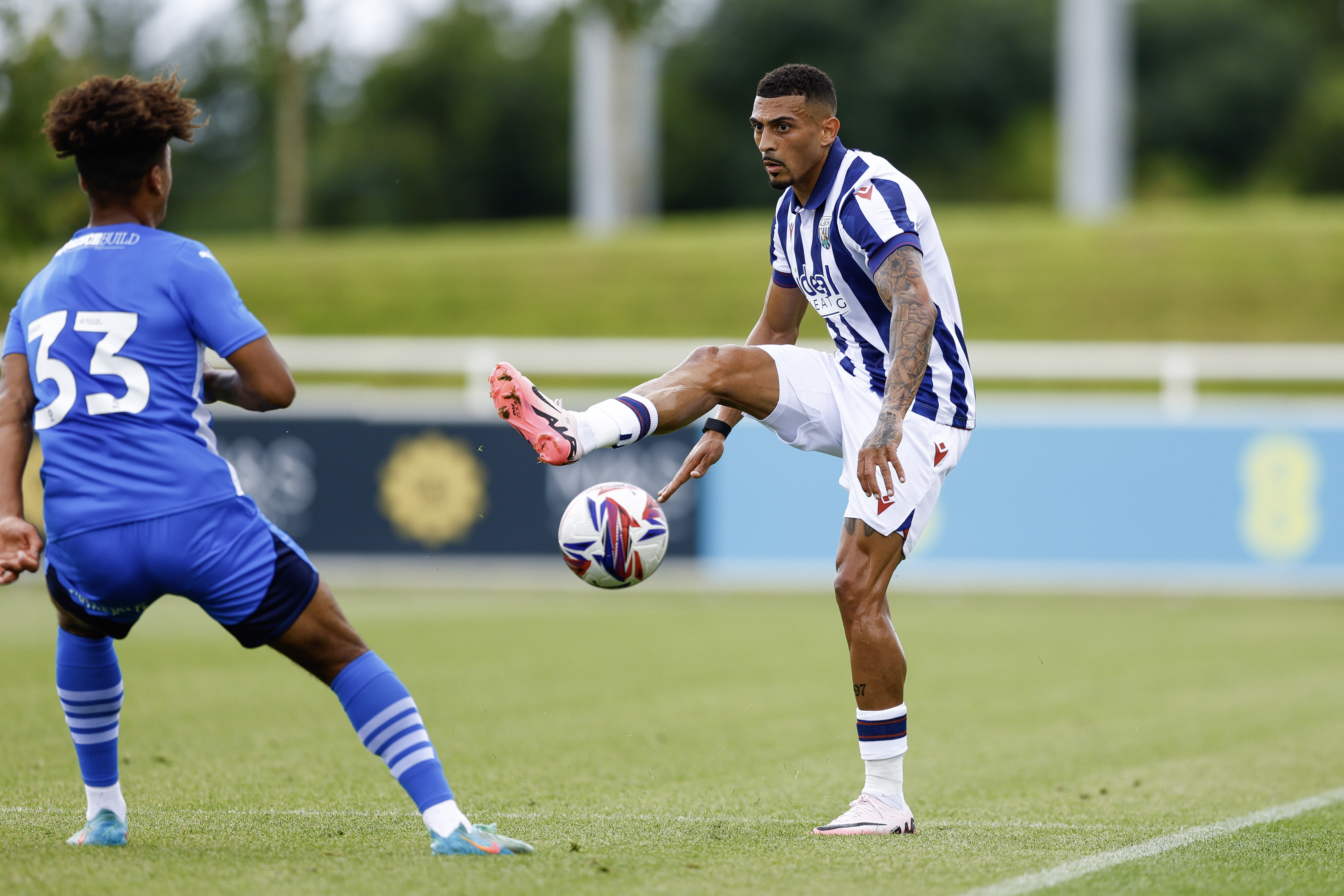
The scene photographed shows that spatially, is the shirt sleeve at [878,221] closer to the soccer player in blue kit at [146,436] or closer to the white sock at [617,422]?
the white sock at [617,422]

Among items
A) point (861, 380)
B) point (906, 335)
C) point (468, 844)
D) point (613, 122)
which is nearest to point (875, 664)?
point (861, 380)

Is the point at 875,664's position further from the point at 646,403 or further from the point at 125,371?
the point at 125,371

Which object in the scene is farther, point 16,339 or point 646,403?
point 646,403

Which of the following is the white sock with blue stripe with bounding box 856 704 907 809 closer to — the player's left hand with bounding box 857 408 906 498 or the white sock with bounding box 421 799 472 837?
the player's left hand with bounding box 857 408 906 498

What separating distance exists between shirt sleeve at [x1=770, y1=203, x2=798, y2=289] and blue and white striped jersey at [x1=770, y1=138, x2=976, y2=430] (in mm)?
34

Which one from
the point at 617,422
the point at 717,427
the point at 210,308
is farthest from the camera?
the point at 717,427

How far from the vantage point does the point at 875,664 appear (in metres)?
5.32

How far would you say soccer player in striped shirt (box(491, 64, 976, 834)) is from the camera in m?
5.14

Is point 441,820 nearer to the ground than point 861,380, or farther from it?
nearer to the ground

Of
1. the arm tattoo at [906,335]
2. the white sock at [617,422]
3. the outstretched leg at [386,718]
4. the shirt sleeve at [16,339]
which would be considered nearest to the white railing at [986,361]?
the arm tattoo at [906,335]

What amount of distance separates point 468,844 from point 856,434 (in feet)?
6.24

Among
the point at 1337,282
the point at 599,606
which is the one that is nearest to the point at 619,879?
the point at 599,606

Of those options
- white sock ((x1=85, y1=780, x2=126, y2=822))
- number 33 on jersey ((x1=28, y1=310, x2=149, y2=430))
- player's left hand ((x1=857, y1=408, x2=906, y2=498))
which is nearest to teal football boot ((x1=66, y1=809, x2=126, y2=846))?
white sock ((x1=85, y1=780, x2=126, y2=822))

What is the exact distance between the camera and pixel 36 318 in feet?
14.2
